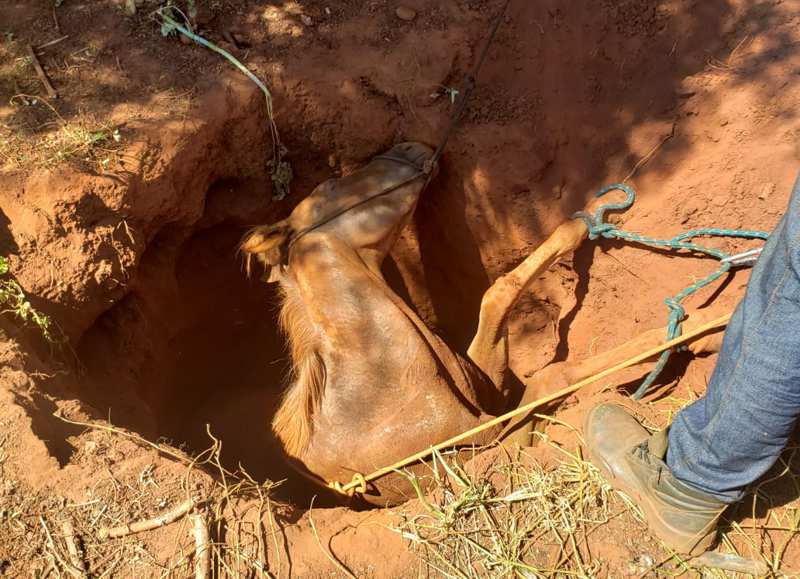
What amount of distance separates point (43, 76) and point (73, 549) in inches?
113

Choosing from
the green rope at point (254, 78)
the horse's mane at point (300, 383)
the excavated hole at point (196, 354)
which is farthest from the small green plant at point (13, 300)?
the green rope at point (254, 78)

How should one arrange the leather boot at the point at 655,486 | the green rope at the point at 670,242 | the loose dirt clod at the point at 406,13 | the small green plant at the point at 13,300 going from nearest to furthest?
the leather boot at the point at 655,486, the small green plant at the point at 13,300, the green rope at the point at 670,242, the loose dirt clod at the point at 406,13

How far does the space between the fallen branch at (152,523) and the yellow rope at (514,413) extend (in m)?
1.03

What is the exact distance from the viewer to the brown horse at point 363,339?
3779mm

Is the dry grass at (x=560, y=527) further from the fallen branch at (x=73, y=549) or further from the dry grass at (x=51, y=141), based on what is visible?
the dry grass at (x=51, y=141)

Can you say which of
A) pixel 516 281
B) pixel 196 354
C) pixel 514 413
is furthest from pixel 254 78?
pixel 514 413

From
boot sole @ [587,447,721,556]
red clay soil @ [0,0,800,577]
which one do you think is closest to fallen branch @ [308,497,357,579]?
red clay soil @ [0,0,800,577]

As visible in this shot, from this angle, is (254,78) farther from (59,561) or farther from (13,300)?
(59,561)

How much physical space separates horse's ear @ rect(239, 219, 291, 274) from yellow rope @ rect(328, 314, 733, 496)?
1443 millimetres

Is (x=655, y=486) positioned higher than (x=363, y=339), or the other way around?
(x=363, y=339)

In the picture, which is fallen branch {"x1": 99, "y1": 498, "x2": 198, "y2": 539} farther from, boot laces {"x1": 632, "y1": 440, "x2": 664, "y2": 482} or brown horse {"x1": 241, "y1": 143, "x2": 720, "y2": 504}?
boot laces {"x1": 632, "y1": 440, "x2": 664, "y2": 482}

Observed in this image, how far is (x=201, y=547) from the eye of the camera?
2.71 m

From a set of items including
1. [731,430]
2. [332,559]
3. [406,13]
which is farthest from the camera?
[406,13]

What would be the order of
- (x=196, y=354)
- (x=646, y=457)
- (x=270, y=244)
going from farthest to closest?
1. (x=196, y=354)
2. (x=270, y=244)
3. (x=646, y=457)
